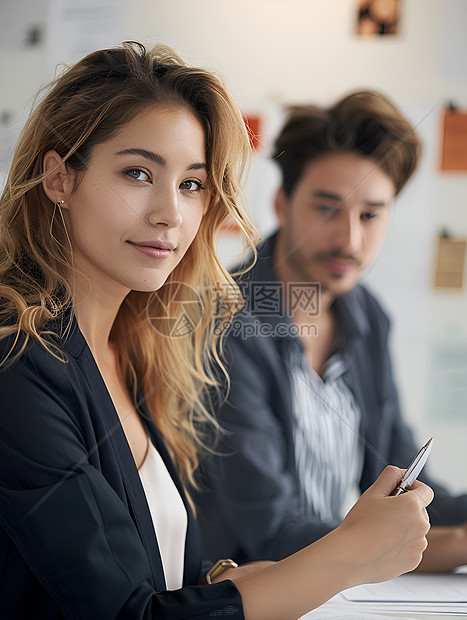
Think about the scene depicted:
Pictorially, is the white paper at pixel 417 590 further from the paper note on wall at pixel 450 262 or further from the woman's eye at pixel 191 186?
the paper note on wall at pixel 450 262

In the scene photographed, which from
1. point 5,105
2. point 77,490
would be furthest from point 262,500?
point 5,105

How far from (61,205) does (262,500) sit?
674mm

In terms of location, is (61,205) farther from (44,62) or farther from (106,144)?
(44,62)

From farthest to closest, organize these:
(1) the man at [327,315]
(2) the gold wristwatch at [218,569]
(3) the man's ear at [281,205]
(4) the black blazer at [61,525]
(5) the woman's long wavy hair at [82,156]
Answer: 1. (3) the man's ear at [281,205]
2. (1) the man at [327,315]
3. (2) the gold wristwatch at [218,569]
4. (5) the woman's long wavy hair at [82,156]
5. (4) the black blazer at [61,525]

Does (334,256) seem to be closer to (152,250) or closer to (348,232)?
(348,232)

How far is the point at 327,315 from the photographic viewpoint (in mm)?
1402

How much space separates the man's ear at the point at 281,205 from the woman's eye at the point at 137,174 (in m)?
0.75

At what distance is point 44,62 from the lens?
56.9 inches

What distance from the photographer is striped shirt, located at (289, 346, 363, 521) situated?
1.29 m

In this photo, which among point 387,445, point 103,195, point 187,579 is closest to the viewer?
point 103,195

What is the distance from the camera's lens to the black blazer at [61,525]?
0.52 metres

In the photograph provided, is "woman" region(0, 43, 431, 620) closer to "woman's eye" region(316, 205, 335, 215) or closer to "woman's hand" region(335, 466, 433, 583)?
"woman's hand" region(335, 466, 433, 583)

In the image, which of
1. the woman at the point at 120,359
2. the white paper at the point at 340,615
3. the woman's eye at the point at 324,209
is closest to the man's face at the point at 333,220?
the woman's eye at the point at 324,209

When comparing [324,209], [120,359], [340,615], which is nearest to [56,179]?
[120,359]
